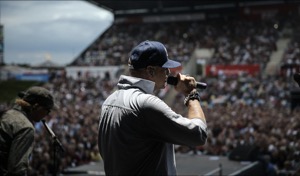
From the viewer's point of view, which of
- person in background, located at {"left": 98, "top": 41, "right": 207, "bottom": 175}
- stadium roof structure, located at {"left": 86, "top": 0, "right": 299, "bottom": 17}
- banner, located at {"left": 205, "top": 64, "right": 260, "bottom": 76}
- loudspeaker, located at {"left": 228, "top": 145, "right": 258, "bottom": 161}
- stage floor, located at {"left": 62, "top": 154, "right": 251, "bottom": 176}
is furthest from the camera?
stadium roof structure, located at {"left": 86, "top": 0, "right": 299, "bottom": 17}

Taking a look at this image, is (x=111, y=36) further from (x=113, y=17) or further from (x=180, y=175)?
(x=180, y=175)

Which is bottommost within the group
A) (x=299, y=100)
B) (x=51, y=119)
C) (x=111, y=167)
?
(x=51, y=119)

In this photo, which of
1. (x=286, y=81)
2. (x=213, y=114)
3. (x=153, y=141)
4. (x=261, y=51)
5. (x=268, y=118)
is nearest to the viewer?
(x=153, y=141)

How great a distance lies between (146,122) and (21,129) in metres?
1.23

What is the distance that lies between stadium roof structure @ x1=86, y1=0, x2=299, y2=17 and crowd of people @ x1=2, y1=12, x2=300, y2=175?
121 centimetres

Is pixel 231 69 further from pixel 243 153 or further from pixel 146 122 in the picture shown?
pixel 146 122

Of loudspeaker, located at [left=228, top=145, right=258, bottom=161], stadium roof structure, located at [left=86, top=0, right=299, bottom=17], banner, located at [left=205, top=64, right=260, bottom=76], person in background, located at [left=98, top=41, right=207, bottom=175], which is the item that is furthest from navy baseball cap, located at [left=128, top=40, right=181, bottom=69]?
stadium roof structure, located at [left=86, top=0, right=299, bottom=17]

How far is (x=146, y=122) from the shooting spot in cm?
184

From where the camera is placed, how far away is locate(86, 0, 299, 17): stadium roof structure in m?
32.1

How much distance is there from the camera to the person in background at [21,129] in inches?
106

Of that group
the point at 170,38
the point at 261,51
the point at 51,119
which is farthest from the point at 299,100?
the point at 170,38

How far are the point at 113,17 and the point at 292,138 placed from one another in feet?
89.6

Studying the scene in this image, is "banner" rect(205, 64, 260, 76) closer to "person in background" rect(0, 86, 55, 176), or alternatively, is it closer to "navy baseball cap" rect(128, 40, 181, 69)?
"person in background" rect(0, 86, 55, 176)

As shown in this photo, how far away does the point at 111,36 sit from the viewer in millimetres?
34469
